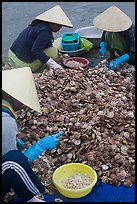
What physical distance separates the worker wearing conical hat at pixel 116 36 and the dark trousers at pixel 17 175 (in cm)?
206

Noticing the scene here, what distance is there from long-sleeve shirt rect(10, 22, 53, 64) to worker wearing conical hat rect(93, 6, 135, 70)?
0.60 metres

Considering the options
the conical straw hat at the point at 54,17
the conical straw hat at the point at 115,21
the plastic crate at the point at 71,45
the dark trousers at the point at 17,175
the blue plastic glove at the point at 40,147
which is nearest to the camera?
the dark trousers at the point at 17,175

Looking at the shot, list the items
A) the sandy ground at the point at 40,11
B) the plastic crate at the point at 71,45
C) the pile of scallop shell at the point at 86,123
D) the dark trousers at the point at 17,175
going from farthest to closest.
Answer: the sandy ground at the point at 40,11
the plastic crate at the point at 71,45
the pile of scallop shell at the point at 86,123
the dark trousers at the point at 17,175

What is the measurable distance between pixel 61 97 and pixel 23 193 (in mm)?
1213

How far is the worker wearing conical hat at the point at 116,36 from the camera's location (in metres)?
4.13

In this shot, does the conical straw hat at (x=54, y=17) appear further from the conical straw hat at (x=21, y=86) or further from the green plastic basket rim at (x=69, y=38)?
the conical straw hat at (x=21, y=86)

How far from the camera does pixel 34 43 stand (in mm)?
3973

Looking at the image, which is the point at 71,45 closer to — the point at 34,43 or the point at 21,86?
the point at 34,43

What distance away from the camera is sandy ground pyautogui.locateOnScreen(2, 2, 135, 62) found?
5.98 metres

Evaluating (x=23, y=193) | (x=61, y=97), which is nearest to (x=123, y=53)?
(x=61, y=97)

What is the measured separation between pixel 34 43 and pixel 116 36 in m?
0.94

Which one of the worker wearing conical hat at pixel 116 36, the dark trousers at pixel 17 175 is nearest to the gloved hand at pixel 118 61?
the worker wearing conical hat at pixel 116 36

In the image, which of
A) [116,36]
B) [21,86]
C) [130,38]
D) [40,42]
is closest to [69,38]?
[116,36]

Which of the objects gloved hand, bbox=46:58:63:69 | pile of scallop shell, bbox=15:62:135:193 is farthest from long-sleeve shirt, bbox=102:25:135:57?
gloved hand, bbox=46:58:63:69
